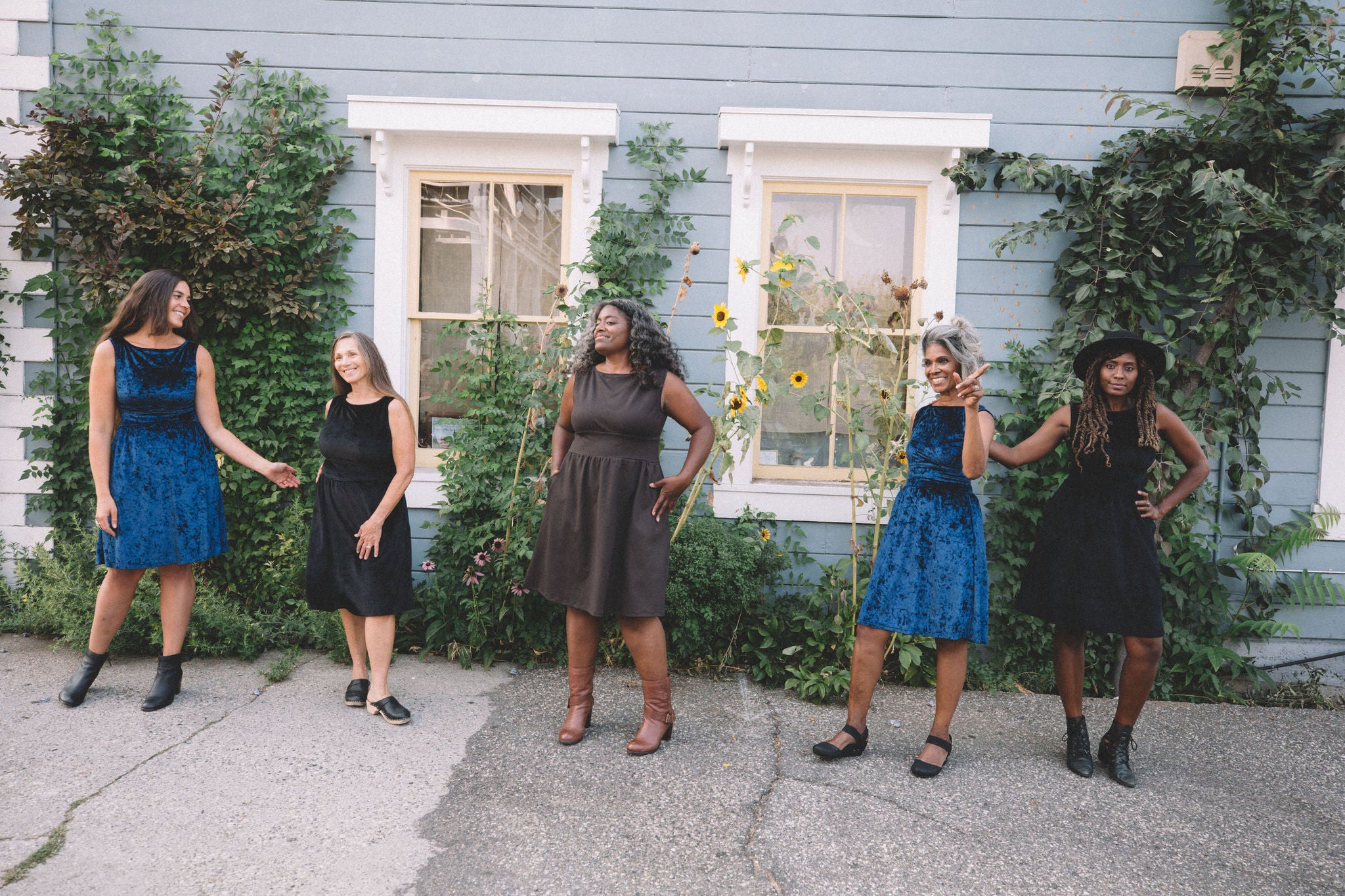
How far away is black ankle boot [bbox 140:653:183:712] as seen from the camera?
355 centimetres

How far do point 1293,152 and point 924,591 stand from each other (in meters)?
3.07

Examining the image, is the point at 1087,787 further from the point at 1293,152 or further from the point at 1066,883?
the point at 1293,152

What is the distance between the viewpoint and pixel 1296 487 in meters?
4.51

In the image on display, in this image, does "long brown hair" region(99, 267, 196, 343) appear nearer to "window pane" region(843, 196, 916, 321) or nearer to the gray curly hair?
the gray curly hair

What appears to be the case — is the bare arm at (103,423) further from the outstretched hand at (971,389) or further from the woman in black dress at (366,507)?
the outstretched hand at (971,389)

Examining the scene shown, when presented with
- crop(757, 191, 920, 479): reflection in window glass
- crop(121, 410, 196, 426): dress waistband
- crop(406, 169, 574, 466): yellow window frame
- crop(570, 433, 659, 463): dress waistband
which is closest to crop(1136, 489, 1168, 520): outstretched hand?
crop(757, 191, 920, 479): reflection in window glass

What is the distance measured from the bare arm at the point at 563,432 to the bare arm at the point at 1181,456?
221 centimetres

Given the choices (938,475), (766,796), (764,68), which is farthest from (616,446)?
(764,68)

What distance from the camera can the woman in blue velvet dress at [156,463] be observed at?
346 cm

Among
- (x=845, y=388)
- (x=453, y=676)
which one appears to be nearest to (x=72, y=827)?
(x=453, y=676)

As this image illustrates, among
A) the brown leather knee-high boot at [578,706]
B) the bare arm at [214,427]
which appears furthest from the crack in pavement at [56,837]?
the brown leather knee-high boot at [578,706]

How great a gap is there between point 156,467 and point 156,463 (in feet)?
0.05

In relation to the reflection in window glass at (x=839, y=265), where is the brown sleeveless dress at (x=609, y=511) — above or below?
below

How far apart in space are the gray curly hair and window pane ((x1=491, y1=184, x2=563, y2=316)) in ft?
7.92
